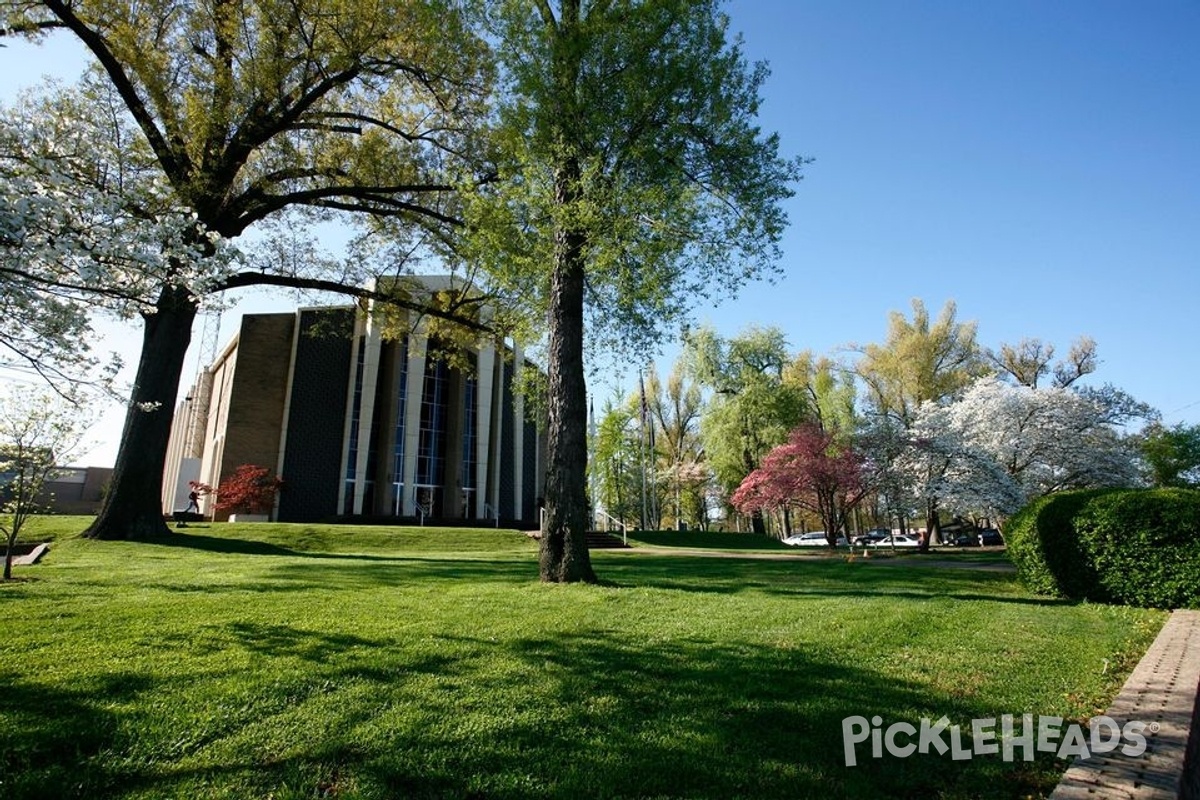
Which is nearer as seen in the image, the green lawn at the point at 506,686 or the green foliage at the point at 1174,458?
the green lawn at the point at 506,686

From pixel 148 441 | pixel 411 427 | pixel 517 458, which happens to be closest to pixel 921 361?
pixel 517 458

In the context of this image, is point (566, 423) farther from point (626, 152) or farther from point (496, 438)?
point (496, 438)

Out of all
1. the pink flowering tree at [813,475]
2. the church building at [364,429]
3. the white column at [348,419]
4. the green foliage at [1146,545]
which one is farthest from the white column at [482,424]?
the green foliage at [1146,545]

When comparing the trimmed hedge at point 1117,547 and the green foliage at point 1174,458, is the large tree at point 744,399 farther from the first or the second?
the trimmed hedge at point 1117,547

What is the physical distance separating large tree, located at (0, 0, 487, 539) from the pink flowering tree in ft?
58.9

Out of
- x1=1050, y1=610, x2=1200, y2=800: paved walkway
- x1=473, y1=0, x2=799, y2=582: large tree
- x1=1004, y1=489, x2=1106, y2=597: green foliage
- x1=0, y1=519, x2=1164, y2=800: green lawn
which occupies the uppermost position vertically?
x1=473, y1=0, x2=799, y2=582: large tree

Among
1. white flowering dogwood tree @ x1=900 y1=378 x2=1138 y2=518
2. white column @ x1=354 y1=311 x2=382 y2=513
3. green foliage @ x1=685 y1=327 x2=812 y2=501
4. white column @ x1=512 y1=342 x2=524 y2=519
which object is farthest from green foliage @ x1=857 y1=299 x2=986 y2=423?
white column @ x1=354 y1=311 x2=382 y2=513

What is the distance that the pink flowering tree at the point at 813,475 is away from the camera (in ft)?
85.8

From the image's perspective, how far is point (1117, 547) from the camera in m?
9.34

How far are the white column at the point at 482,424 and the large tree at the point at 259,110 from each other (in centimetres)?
2001

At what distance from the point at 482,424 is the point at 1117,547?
30.8m

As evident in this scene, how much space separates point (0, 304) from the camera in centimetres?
466

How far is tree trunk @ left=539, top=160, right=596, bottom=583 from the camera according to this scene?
949 cm

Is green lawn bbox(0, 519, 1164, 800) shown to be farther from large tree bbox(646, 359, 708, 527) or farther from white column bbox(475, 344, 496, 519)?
large tree bbox(646, 359, 708, 527)
